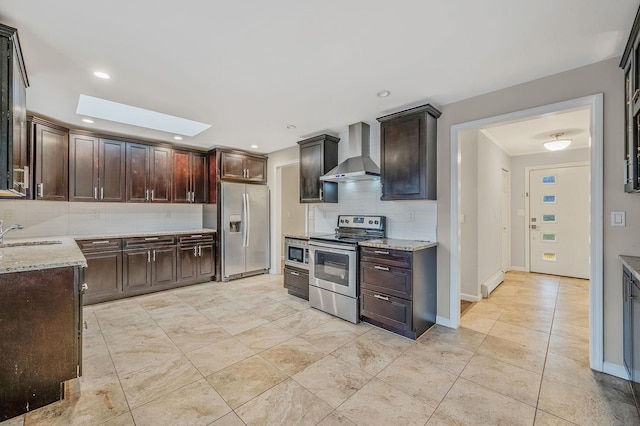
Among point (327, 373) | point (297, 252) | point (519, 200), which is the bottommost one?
point (327, 373)

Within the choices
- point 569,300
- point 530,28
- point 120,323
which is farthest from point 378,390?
point 569,300

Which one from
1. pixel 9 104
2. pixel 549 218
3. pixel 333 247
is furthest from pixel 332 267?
pixel 549 218

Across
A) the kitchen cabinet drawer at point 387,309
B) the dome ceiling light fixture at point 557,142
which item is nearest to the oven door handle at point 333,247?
the kitchen cabinet drawer at point 387,309

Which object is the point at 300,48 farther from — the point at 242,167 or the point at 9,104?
the point at 242,167

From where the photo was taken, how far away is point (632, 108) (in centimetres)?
195

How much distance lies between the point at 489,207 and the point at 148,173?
218 inches

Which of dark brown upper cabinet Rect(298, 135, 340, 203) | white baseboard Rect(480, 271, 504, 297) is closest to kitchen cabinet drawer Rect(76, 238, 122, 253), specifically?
dark brown upper cabinet Rect(298, 135, 340, 203)

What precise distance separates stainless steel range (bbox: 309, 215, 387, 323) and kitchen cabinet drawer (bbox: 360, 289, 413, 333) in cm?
11

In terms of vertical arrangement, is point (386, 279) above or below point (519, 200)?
below

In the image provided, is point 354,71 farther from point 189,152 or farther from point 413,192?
point 189,152

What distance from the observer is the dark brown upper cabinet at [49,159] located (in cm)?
345

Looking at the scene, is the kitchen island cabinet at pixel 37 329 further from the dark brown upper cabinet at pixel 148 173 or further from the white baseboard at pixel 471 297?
the white baseboard at pixel 471 297

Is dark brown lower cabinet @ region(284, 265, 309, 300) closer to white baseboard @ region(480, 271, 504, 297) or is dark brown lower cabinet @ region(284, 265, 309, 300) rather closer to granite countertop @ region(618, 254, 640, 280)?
white baseboard @ region(480, 271, 504, 297)

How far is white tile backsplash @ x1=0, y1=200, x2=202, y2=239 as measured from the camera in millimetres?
3705
